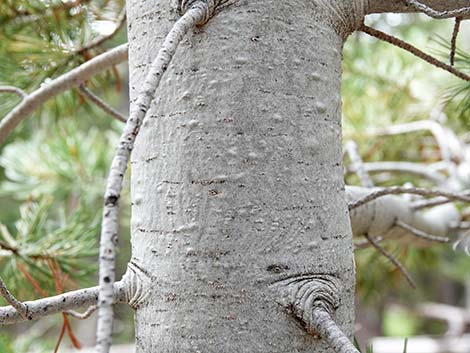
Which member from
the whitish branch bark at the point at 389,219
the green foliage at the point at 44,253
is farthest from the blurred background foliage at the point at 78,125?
the whitish branch bark at the point at 389,219

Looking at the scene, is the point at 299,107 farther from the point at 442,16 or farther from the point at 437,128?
the point at 437,128

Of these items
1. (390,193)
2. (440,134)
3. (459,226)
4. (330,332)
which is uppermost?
(440,134)

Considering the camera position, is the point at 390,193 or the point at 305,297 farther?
the point at 390,193

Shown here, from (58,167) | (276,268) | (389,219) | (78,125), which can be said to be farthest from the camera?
(78,125)

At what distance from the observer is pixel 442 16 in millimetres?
436

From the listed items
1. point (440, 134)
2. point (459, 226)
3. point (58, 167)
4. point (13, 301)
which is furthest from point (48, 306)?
point (58, 167)

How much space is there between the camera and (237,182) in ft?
1.34

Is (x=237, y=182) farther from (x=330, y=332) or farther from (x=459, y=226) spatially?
(x=459, y=226)

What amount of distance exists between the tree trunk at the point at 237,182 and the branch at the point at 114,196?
6 centimetres

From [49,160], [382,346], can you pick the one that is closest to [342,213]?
[49,160]

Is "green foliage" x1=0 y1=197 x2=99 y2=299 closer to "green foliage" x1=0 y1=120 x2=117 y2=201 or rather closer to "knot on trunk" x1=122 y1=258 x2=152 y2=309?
"knot on trunk" x1=122 y1=258 x2=152 y2=309

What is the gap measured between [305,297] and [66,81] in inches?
12.7

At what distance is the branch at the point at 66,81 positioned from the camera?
1.86 feet

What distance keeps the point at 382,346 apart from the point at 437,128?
2.25m
